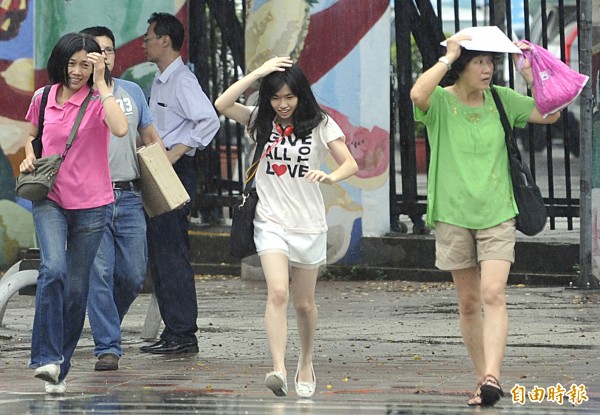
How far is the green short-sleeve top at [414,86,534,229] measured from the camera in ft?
23.8

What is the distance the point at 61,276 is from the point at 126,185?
3.97 feet

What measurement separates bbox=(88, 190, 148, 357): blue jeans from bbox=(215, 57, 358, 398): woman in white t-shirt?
1.19 meters

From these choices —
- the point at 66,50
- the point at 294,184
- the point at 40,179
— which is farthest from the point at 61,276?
the point at 294,184

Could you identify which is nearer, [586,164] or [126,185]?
[126,185]

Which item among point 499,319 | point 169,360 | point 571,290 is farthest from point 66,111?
point 571,290

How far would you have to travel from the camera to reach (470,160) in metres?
7.28

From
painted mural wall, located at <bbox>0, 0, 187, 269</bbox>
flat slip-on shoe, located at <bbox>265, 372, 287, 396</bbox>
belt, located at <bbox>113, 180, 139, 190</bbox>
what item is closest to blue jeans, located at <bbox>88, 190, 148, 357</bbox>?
belt, located at <bbox>113, 180, 139, 190</bbox>

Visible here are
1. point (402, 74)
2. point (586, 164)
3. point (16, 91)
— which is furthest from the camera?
point (16, 91)

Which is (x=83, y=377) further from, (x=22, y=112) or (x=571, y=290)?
(x=22, y=112)

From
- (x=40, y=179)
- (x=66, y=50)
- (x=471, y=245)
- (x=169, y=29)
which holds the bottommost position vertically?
(x=471, y=245)

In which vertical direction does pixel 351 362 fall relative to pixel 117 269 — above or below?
below

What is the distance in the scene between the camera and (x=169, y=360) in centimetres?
895

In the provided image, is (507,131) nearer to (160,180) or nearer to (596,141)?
(160,180)

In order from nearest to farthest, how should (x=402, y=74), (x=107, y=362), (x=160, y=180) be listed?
(x=107, y=362) < (x=160, y=180) < (x=402, y=74)
